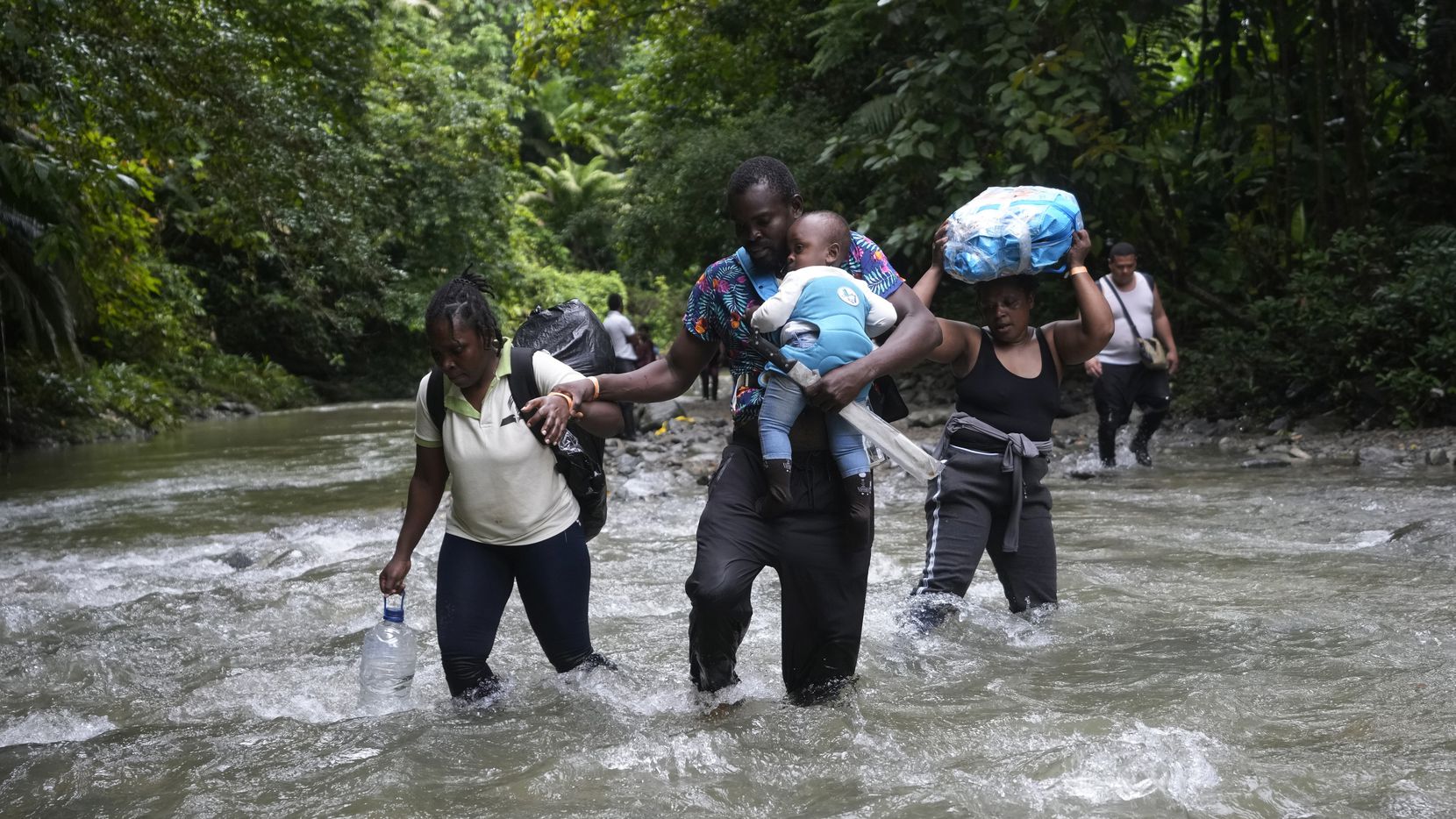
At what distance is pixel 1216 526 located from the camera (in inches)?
317

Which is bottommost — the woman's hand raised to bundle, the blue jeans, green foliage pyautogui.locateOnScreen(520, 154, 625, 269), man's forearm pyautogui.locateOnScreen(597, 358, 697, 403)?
the blue jeans

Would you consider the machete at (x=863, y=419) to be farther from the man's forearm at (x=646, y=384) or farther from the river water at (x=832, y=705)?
the river water at (x=832, y=705)

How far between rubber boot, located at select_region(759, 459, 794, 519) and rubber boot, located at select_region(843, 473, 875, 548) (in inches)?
6.7

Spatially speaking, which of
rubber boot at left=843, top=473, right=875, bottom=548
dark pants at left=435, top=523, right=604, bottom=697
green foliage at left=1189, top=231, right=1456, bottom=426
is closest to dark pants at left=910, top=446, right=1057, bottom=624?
rubber boot at left=843, top=473, right=875, bottom=548

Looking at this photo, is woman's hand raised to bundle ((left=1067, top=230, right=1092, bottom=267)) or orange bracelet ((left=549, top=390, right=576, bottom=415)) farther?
woman's hand raised to bundle ((left=1067, top=230, right=1092, bottom=267))

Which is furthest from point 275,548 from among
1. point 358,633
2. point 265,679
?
point 265,679

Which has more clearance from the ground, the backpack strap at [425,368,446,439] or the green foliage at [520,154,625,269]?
the green foliage at [520,154,625,269]

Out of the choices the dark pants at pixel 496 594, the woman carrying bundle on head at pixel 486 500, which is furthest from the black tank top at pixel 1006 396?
the dark pants at pixel 496 594

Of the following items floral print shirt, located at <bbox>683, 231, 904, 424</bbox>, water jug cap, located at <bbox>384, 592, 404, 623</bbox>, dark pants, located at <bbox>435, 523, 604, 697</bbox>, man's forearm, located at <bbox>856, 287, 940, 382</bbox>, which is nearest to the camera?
man's forearm, located at <bbox>856, 287, 940, 382</bbox>

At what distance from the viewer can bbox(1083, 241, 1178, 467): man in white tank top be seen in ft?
33.5

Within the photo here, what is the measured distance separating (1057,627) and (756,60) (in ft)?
51.0

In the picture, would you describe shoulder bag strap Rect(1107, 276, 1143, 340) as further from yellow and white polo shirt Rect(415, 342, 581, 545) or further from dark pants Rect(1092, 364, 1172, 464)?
yellow and white polo shirt Rect(415, 342, 581, 545)

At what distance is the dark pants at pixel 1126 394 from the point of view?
34.1 feet

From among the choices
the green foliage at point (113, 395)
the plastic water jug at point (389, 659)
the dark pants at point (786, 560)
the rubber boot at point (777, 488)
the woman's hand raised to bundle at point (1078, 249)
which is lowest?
the green foliage at point (113, 395)
